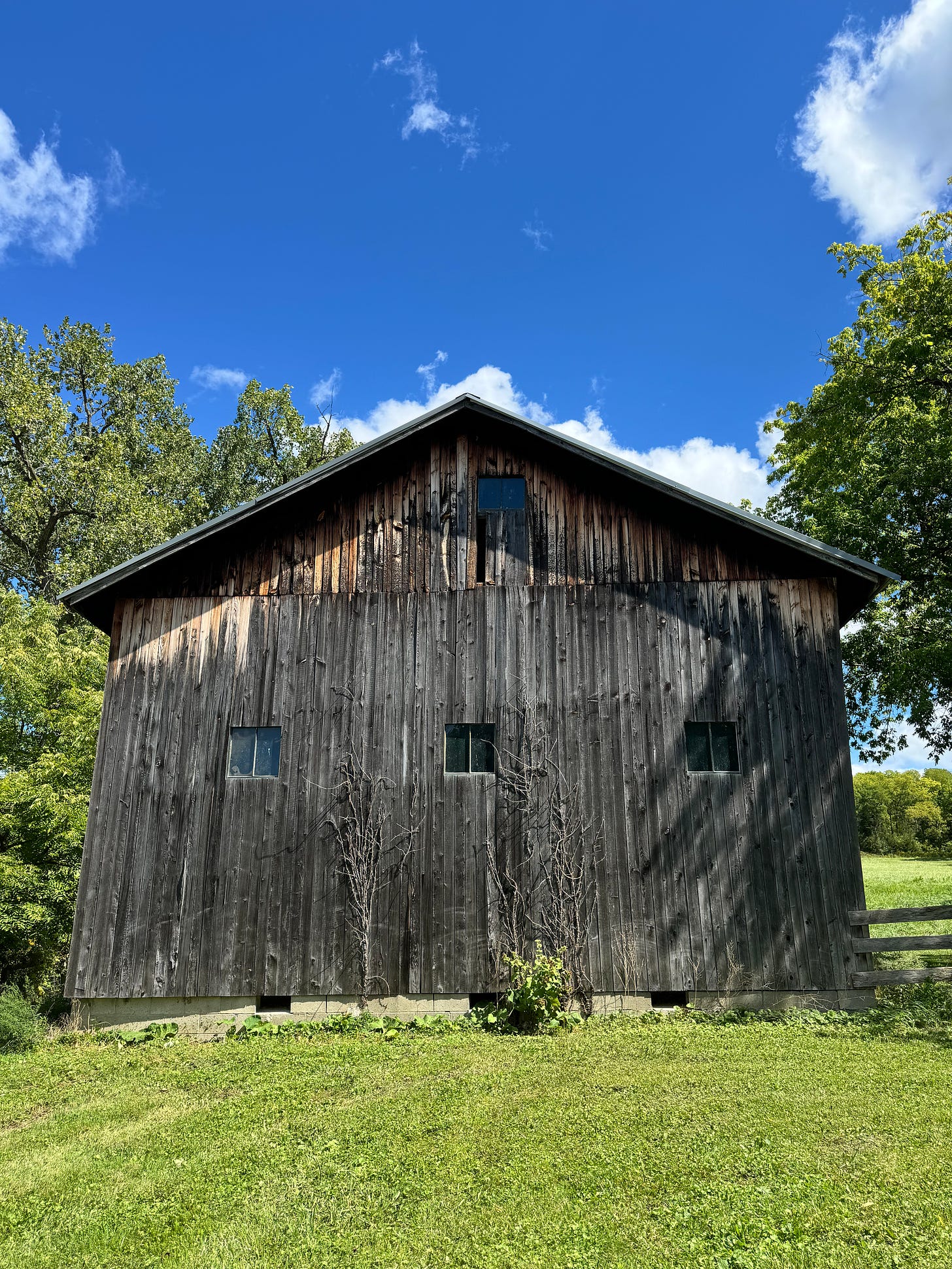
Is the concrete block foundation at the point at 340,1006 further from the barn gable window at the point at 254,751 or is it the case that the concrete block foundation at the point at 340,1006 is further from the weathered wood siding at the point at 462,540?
the weathered wood siding at the point at 462,540

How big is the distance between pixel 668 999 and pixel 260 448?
2754 cm

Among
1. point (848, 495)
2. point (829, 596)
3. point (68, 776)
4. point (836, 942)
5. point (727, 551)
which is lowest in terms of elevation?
point (836, 942)

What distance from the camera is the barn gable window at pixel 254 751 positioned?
35.2 feet

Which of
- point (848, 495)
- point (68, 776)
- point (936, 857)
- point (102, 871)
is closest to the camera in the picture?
point (102, 871)

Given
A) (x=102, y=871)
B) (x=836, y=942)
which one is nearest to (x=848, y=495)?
(x=836, y=942)

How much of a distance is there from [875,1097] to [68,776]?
55.6 feet

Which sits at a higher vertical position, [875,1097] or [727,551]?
[727,551]

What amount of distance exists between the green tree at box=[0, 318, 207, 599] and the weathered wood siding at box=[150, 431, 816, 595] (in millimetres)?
15696

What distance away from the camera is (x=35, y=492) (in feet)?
80.6

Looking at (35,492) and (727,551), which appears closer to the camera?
(727,551)

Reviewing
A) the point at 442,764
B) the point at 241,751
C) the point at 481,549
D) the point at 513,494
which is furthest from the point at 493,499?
the point at 241,751

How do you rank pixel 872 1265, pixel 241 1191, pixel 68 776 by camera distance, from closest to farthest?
pixel 872 1265 < pixel 241 1191 < pixel 68 776

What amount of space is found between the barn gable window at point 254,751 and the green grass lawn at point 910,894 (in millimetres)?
8708

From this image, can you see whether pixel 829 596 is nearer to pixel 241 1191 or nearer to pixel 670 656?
pixel 670 656
